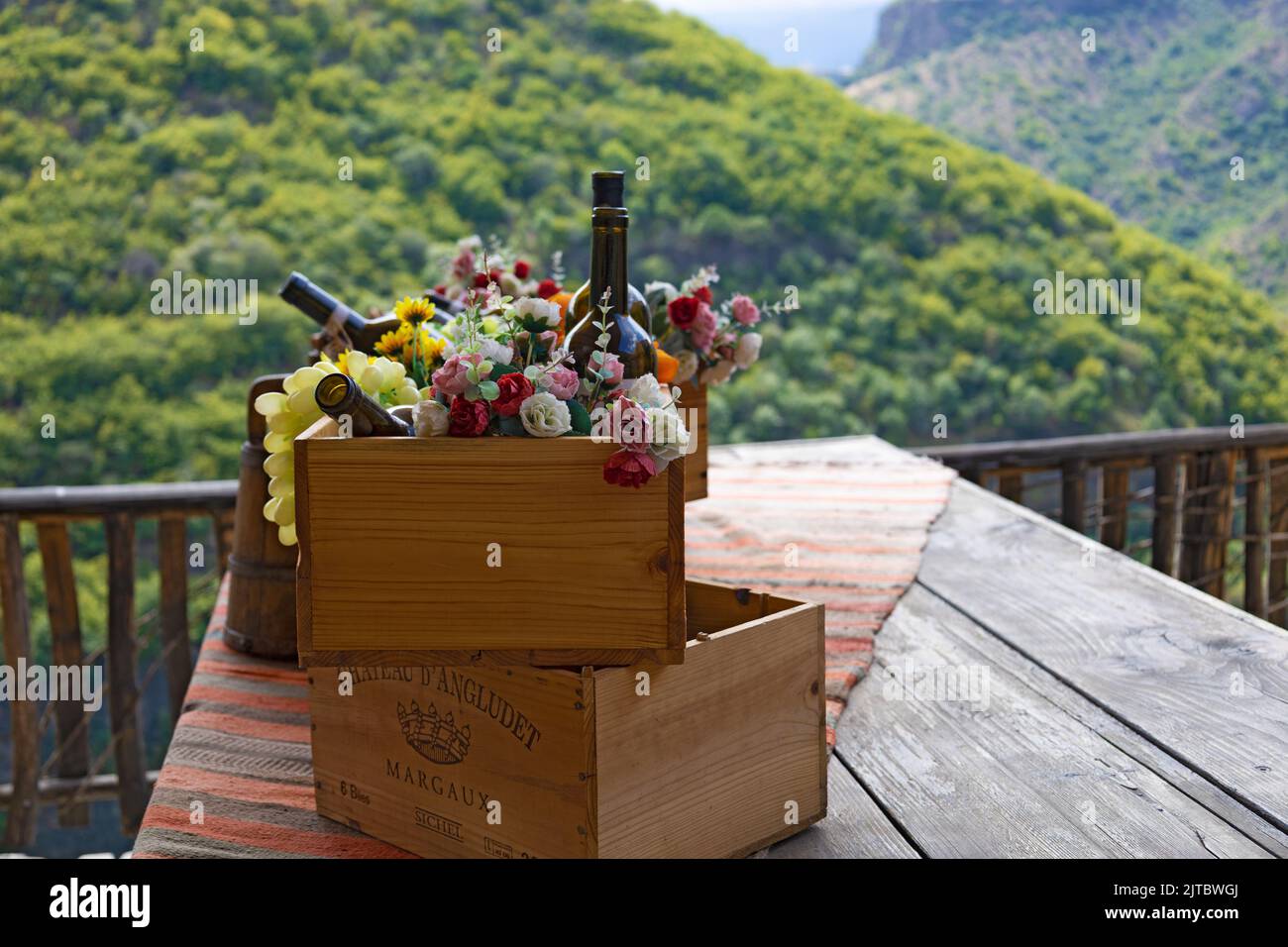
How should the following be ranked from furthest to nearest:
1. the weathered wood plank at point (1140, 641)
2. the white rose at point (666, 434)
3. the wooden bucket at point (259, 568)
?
the wooden bucket at point (259, 568) < the weathered wood plank at point (1140, 641) < the white rose at point (666, 434)

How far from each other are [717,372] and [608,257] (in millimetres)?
525

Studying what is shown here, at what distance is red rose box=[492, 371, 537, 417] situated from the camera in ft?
2.84

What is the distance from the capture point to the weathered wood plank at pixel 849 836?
967 mm

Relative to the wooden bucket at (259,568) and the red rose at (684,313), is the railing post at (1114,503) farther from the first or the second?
the wooden bucket at (259,568)

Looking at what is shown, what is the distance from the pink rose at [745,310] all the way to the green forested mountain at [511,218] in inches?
529

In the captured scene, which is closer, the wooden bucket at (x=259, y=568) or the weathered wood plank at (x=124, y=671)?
the wooden bucket at (x=259, y=568)

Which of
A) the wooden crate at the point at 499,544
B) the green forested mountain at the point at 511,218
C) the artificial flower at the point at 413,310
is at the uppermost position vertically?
the green forested mountain at the point at 511,218

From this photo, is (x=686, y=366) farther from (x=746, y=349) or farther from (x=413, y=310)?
(x=413, y=310)

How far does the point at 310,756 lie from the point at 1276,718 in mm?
958

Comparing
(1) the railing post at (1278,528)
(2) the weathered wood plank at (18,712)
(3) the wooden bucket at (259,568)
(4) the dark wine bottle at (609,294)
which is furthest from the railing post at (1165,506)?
(2) the weathered wood plank at (18,712)

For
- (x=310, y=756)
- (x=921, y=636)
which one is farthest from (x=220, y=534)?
(x=921, y=636)

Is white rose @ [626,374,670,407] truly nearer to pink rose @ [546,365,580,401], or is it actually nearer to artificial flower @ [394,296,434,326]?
pink rose @ [546,365,580,401]

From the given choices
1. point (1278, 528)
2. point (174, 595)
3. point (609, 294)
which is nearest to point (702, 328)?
point (609, 294)
